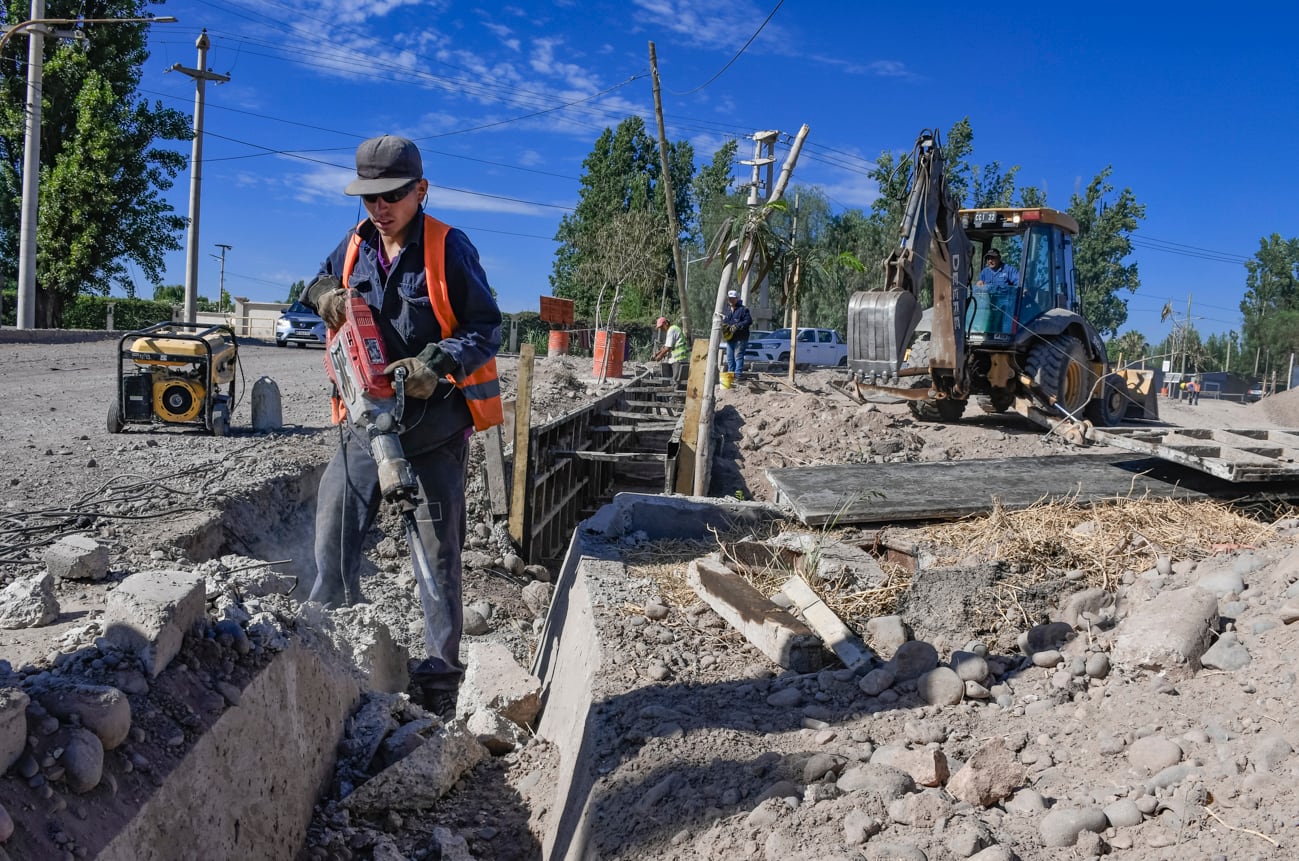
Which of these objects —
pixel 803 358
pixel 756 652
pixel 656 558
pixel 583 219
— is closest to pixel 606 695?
pixel 756 652

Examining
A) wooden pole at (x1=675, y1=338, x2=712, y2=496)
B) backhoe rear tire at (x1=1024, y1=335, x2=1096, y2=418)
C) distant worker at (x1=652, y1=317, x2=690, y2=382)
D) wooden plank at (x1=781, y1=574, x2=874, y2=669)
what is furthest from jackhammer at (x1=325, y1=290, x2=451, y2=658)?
distant worker at (x1=652, y1=317, x2=690, y2=382)

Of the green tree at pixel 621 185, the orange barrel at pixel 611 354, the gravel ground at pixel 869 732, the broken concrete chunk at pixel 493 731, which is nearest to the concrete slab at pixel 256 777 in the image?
the gravel ground at pixel 869 732

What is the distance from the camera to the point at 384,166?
351 cm

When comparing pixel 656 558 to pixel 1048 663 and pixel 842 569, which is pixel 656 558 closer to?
pixel 842 569

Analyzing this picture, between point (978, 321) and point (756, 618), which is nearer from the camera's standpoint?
point (756, 618)

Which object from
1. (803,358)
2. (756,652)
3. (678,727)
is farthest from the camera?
(803,358)

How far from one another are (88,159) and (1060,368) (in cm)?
2423

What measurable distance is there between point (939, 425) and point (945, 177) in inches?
137

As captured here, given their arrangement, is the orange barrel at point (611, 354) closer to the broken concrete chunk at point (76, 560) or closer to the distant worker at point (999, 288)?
the distant worker at point (999, 288)

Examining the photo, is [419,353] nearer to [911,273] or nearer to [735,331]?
[911,273]

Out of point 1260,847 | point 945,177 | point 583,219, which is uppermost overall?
point 583,219

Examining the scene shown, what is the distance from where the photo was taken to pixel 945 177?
9.78 meters

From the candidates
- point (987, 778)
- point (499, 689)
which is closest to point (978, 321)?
point (499, 689)

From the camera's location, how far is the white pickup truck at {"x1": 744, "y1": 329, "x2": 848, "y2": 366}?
30.0 m
